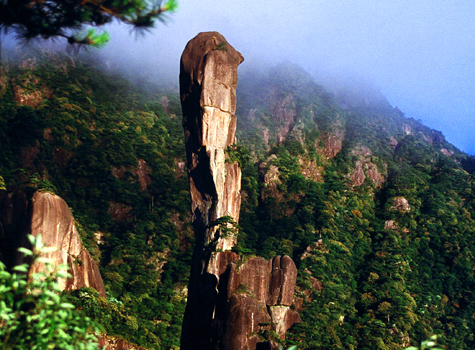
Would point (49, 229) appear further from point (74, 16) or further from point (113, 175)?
point (113, 175)

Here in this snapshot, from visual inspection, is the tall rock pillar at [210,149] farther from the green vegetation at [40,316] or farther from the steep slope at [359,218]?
the green vegetation at [40,316]

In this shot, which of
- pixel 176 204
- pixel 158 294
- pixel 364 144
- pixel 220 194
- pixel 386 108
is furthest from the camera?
pixel 386 108

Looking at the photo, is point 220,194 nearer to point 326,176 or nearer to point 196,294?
point 196,294

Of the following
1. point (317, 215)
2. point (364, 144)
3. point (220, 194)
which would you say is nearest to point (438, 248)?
point (317, 215)

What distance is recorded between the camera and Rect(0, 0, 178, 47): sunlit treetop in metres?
7.30

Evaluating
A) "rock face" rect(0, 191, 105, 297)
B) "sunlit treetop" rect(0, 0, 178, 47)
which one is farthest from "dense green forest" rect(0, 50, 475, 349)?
"sunlit treetop" rect(0, 0, 178, 47)

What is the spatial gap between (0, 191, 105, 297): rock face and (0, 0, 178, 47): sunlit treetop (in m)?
9.59

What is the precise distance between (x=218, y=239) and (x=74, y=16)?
64.2 ft

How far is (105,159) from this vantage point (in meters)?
51.4

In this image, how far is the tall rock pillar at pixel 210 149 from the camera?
26.1 meters

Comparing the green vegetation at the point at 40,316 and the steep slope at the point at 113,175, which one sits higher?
the steep slope at the point at 113,175

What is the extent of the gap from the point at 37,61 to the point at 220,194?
43.0 meters

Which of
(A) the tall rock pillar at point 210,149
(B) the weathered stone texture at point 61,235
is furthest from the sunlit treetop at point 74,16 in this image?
(A) the tall rock pillar at point 210,149

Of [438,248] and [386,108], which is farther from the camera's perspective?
[386,108]
